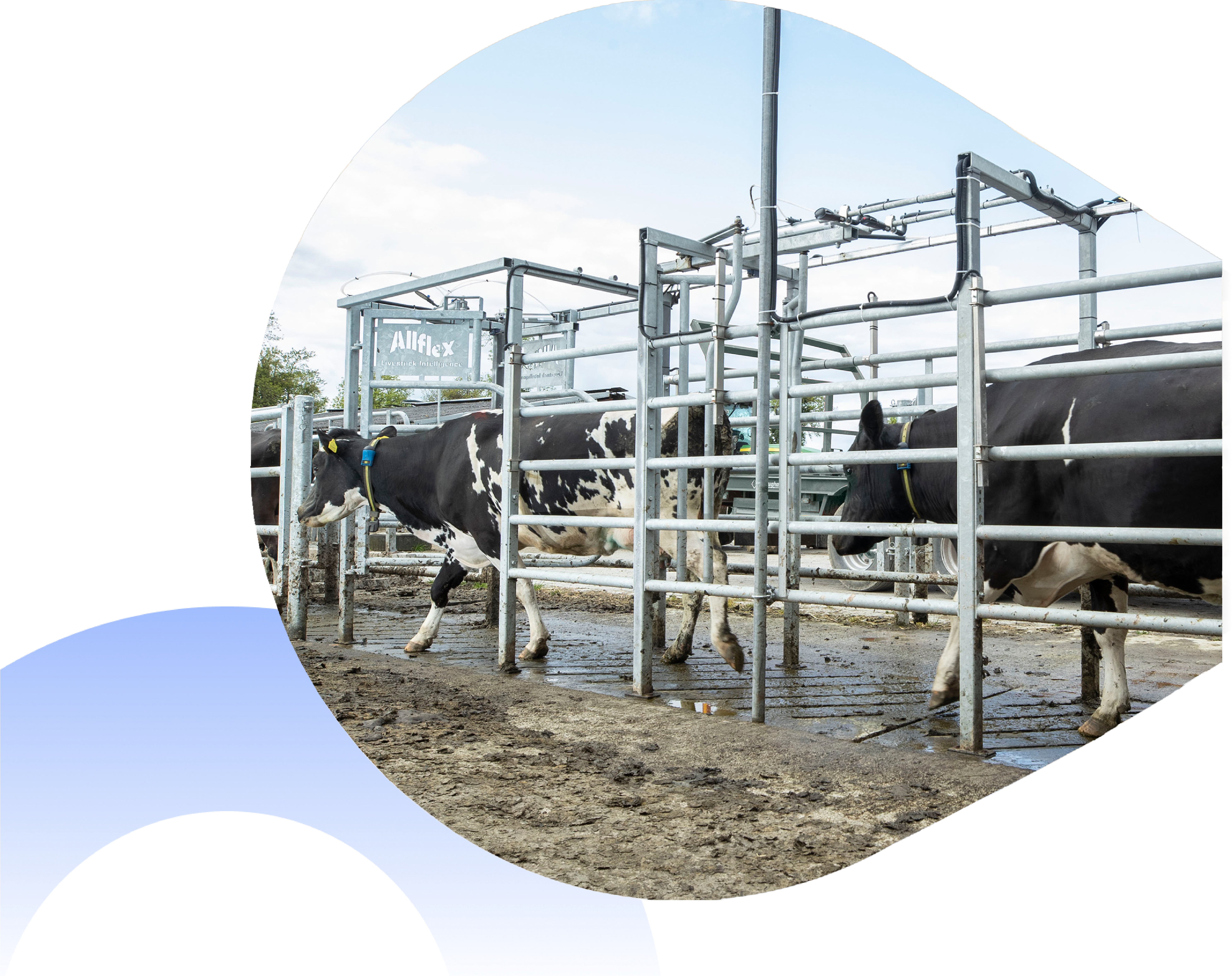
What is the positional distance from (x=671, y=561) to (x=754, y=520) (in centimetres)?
265

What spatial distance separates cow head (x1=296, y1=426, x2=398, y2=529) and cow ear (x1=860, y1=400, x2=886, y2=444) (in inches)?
147

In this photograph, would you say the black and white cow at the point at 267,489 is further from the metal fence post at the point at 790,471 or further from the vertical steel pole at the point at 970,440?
the vertical steel pole at the point at 970,440

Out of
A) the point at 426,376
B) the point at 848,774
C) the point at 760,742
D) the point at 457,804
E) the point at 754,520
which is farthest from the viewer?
the point at 426,376

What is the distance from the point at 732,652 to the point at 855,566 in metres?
4.53

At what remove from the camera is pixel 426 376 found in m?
8.07

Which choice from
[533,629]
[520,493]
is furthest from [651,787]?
[520,493]

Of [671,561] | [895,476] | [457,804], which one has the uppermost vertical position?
[895,476]

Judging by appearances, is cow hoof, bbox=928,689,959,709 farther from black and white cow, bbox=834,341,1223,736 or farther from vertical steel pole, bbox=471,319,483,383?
vertical steel pole, bbox=471,319,483,383

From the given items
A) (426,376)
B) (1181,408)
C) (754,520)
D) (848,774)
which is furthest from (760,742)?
(426,376)

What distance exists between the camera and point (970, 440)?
3529 millimetres

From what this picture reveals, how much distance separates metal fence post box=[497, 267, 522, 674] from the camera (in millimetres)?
5297

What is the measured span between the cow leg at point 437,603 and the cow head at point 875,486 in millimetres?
2474

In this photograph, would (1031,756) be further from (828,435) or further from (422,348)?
(422,348)

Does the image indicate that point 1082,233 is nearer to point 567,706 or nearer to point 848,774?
point 848,774
